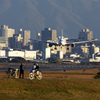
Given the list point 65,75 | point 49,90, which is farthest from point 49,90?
point 65,75

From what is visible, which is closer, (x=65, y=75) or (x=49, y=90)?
(x=49, y=90)

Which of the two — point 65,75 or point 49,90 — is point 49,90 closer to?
point 49,90

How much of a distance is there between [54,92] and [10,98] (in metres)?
7.45

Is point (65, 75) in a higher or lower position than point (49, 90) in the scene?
higher

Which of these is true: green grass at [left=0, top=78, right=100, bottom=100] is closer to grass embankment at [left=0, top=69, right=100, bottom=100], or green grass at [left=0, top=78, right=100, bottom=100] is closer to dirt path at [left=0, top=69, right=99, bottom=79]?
grass embankment at [left=0, top=69, right=100, bottom=100]

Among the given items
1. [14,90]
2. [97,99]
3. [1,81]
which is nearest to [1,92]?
[14,90]

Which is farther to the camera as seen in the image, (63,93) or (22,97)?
(63,93)

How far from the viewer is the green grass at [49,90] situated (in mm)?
36750

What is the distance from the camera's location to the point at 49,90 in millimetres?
41781

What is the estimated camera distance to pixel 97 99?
36188 millimetres

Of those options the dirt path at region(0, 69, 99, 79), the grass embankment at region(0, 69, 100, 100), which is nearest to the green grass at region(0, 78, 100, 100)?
the grass embankment at region(0, 69, 100, 100)

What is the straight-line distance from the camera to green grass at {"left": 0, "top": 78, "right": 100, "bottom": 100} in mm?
36750

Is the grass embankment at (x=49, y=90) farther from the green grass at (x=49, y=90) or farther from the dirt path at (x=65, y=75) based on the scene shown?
the dirt path at (x=65, y=75)

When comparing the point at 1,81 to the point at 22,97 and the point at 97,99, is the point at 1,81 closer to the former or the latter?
the point at 22,97
